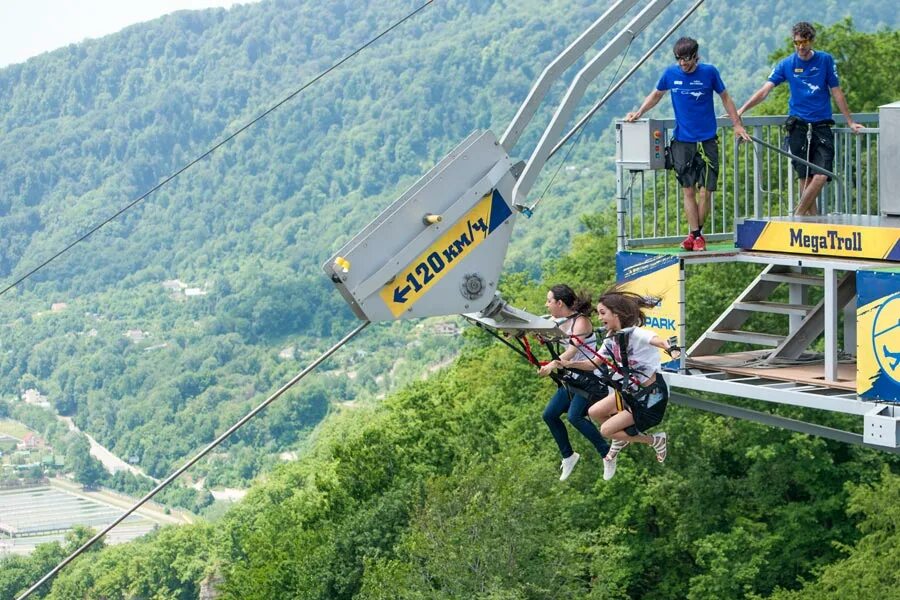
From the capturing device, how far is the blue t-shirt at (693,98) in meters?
14.9

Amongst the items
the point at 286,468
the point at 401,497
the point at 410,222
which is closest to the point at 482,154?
the point at 410,222

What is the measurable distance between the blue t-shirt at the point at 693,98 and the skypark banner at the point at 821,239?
100 centimetres

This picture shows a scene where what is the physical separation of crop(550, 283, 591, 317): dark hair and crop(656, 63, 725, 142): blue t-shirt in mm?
2490

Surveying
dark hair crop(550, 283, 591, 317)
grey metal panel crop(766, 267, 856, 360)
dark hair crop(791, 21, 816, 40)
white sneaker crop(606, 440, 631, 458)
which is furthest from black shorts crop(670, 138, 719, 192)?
white sneaker crop(606, 440, 631, 458)

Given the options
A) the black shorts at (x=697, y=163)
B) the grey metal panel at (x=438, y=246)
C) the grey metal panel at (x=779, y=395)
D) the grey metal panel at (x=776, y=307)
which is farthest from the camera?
the grey metal panel at (x=776, y=307)

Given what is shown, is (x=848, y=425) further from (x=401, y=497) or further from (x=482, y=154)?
(x=482, y=154)

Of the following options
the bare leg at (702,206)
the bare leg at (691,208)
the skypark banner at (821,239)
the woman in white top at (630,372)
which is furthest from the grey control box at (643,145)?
the woman in white top at (630,372)

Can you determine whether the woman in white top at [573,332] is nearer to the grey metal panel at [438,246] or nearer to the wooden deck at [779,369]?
the grey metal panel at [438,246]

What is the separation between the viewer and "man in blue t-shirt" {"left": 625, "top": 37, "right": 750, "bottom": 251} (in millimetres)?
14953

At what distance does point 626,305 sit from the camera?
42.1 ft

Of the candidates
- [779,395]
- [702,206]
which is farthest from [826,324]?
[702,206]

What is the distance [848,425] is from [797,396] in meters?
27.4

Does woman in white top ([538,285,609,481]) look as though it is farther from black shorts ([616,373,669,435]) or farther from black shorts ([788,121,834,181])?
black shorts ([788,121,834,181])

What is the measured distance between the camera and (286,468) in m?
113
